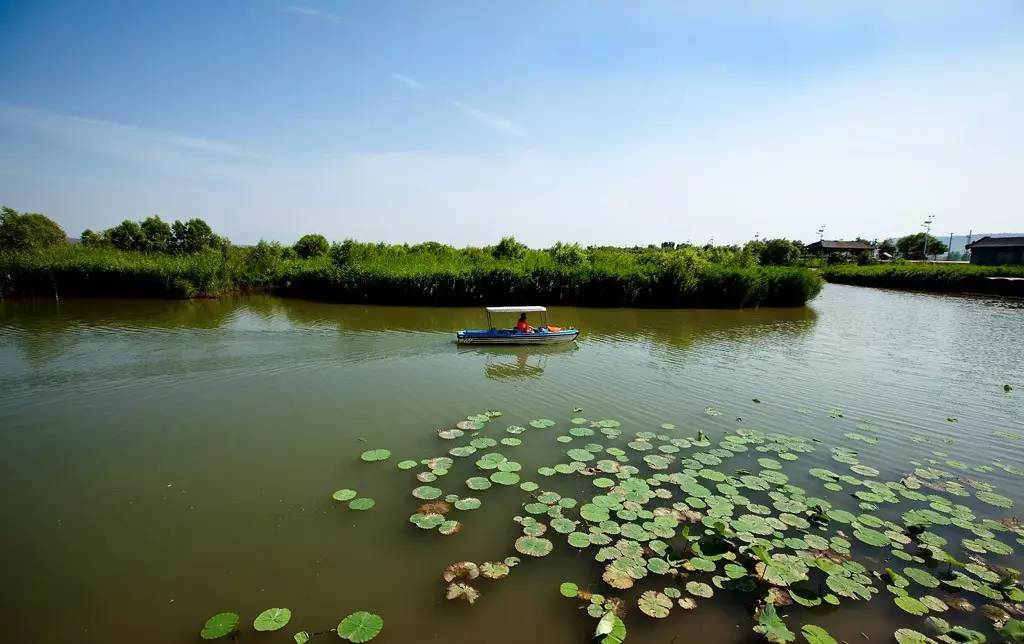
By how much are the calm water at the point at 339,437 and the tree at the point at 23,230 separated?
3831cm

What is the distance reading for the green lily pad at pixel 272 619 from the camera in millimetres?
4663

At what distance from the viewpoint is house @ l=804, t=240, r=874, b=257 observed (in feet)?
230

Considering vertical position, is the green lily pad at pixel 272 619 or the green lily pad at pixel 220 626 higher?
the green lily pad at pixel 272 619

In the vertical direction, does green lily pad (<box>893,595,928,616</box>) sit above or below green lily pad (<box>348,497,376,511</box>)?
below

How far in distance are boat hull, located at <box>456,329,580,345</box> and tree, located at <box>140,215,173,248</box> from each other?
192 feet

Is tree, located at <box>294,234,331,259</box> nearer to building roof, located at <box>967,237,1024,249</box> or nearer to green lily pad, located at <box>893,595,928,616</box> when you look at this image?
green lily pad, located at <box>893,595,928,616</box>

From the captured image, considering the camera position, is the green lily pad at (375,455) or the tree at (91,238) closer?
the green lily pad at (375,455)

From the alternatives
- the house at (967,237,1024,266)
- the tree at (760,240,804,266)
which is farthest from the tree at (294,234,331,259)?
the house at (967,237,1024,266)

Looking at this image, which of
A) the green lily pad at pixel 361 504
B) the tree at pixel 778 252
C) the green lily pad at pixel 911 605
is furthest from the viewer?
the tree at pixel 778 252

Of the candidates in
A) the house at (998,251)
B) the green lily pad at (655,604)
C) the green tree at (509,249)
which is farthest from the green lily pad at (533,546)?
the house at (998,251)

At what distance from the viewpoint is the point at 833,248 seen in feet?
231

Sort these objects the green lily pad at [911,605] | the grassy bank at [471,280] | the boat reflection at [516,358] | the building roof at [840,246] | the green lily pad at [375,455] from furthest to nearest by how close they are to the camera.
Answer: the building roof at [840,246], the grassy bank at [471,280], the boat reflection at [516,358], the green lily pad at [375,455], the green lily pad at [911,605]

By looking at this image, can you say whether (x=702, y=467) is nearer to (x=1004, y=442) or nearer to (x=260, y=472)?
(x=1004, y=442)

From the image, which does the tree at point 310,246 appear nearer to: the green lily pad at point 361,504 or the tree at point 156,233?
the tree at point 156,233
